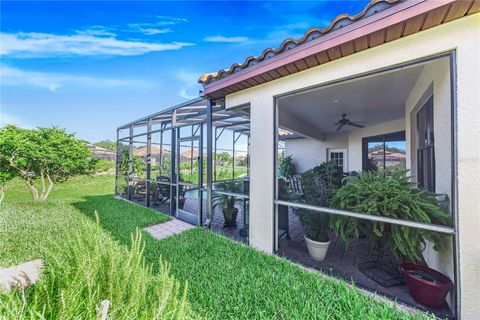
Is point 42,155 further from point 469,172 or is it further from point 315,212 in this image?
point 469,172

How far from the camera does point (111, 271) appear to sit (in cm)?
178

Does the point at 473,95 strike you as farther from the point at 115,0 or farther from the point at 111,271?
the point at 115,0

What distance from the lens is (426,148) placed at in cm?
339

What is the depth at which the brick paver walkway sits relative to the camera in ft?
14.4

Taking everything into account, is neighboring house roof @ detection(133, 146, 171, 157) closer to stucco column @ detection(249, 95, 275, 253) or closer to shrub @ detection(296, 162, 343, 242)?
stucco column @ detection(249, 95, 275, 253)

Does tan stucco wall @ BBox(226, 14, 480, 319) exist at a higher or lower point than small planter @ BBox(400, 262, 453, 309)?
higher

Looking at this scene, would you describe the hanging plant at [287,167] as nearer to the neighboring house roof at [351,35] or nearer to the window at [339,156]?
the window at [339,156]

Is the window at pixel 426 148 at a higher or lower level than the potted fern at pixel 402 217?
higher

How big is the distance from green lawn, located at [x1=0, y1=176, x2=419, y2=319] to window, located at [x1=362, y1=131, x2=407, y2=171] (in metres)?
5.29

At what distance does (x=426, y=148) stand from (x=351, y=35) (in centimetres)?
255

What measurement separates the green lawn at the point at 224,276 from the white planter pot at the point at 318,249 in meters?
0.52

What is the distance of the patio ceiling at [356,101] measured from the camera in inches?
141

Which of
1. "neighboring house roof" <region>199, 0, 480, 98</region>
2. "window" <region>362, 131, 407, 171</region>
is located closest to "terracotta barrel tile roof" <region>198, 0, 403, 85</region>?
"neighboring house roof" <region>199, 0, 480, 98</region>

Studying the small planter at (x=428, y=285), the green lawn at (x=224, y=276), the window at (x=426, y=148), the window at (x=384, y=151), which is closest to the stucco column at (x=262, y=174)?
the green lawn at (x=224, y=276)
